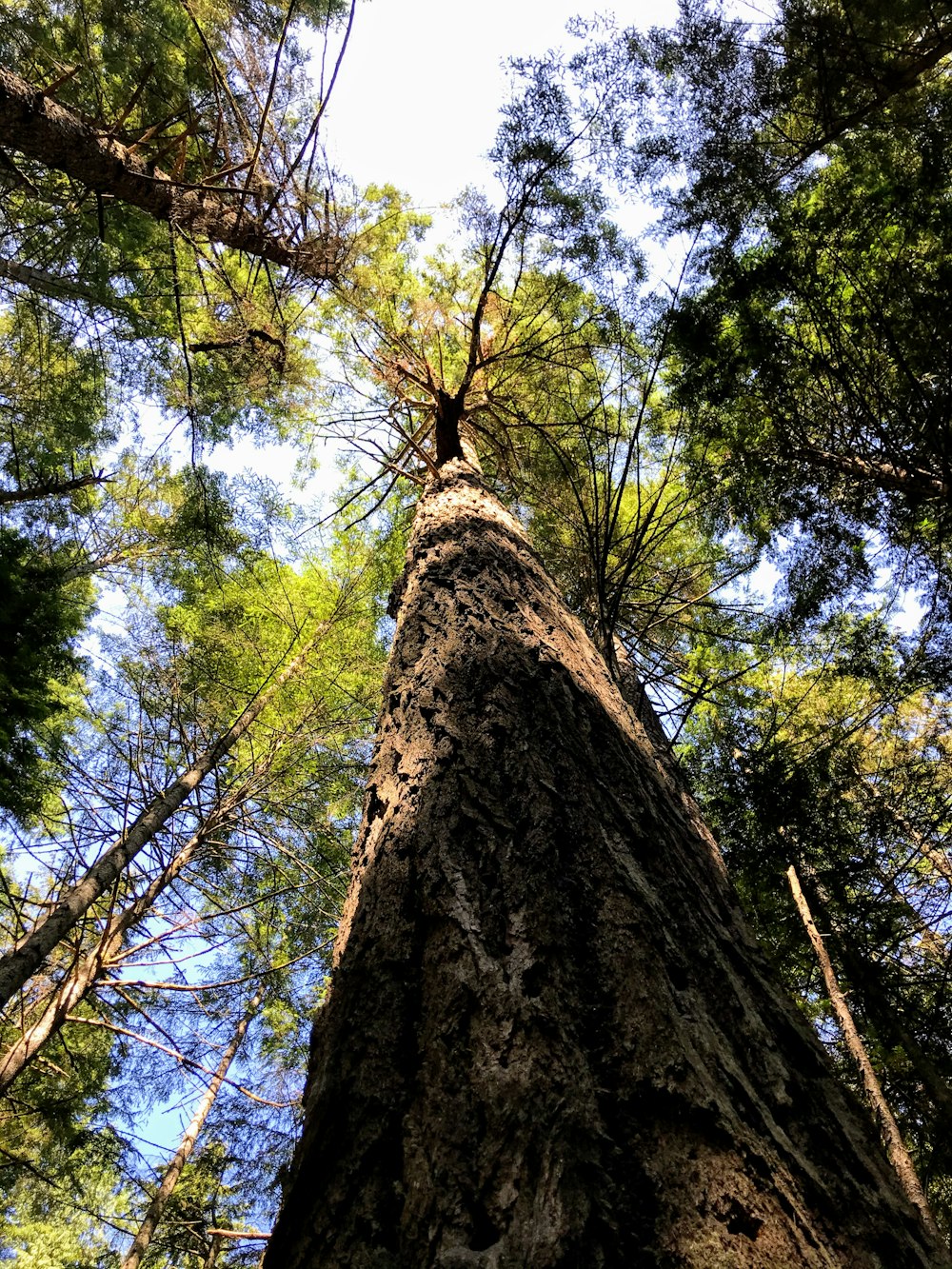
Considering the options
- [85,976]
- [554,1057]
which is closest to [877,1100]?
[554,1057]

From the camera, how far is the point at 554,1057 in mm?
1047

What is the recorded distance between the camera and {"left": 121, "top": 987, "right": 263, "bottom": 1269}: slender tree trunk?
6250mm

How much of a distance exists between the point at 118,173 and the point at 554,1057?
19.4ft

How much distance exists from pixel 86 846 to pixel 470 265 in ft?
27.3

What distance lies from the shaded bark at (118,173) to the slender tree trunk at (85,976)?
4484 mm

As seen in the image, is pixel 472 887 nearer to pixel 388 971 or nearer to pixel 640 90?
pixel 388 971

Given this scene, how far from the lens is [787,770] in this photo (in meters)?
5.85

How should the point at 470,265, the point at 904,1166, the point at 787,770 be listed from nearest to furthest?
the point at 904,1166 < the point at 787,770 < the point at 470,265

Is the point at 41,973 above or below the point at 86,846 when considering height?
below

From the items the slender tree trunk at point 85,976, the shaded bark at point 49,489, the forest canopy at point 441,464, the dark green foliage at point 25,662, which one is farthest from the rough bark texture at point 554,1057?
the shaded bark at point 49,489

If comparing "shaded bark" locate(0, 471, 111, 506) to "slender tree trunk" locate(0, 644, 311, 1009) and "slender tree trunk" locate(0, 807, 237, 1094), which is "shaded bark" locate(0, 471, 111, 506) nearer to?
"slender tree trunk" locate(0, 644, 311, 1009)

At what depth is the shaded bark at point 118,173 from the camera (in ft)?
14.3

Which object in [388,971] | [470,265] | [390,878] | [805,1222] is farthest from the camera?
[470,265]

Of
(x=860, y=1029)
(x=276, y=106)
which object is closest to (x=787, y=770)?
(x=860, y=1029)
